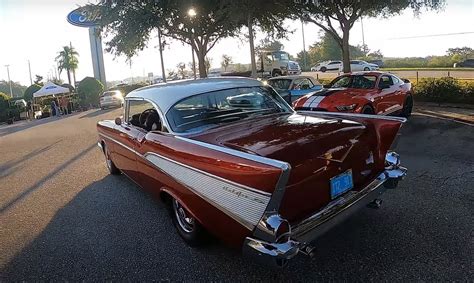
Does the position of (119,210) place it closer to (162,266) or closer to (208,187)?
(162,266)

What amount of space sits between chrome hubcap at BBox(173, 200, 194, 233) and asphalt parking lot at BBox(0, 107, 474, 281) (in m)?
0.18

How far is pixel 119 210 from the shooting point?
4.75 metres

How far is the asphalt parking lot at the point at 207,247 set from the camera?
307 cm

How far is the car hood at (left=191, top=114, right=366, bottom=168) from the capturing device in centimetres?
295

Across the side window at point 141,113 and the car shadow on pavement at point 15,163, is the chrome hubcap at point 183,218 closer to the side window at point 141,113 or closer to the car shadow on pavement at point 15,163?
the side window at point 141,113

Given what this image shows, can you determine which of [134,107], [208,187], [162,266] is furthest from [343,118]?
[134,107]

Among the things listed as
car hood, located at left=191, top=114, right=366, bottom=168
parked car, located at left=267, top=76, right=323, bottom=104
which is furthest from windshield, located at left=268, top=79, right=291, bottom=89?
car hood, located at left=191, top=114, right=366, bottom=168

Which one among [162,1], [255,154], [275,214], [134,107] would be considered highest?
[162,1]

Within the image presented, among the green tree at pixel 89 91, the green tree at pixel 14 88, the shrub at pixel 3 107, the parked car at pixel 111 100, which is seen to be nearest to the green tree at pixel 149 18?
the parked car at pixel 111 100

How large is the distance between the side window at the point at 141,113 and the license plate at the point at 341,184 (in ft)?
6.62

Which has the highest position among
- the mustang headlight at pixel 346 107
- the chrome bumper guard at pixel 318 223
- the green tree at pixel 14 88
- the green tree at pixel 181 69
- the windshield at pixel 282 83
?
the green tree at pixel 14 88

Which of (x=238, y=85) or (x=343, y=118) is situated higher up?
(x=238, y=85)

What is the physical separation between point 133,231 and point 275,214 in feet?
6.80

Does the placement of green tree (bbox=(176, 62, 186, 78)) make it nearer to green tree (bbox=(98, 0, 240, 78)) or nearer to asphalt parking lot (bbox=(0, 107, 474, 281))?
green tree (bbox=(98, 0, 240, 78))
